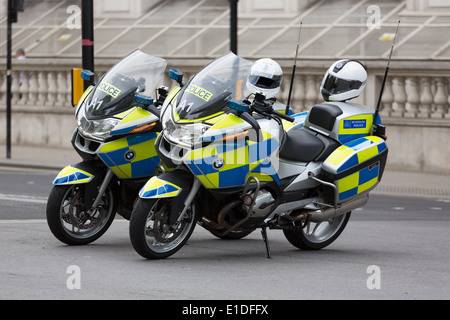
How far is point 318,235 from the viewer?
10.2 meters

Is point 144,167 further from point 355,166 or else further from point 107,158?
point 355,166

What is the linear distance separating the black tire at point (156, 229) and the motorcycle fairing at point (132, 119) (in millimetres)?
896

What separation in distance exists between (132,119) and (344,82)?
1.83m

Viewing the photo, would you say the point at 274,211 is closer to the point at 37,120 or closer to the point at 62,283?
the point at 62,283

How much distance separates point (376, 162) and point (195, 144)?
71.9 inches

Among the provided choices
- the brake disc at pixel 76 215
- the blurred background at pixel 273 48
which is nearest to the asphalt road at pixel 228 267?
the brake disc at pixel 76 215

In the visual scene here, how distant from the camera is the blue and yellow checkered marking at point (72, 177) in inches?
377

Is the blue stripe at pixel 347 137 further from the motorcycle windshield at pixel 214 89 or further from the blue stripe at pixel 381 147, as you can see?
the motorcycle windshield at pixel 214 89

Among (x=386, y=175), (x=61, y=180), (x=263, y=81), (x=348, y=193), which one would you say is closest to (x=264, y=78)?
(x=263, y=81)

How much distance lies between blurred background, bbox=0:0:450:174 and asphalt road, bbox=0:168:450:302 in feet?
25.2

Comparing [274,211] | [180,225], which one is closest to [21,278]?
[180,225]

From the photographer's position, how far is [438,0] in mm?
22734

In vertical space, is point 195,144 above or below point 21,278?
above

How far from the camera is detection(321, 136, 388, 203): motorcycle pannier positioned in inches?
379
